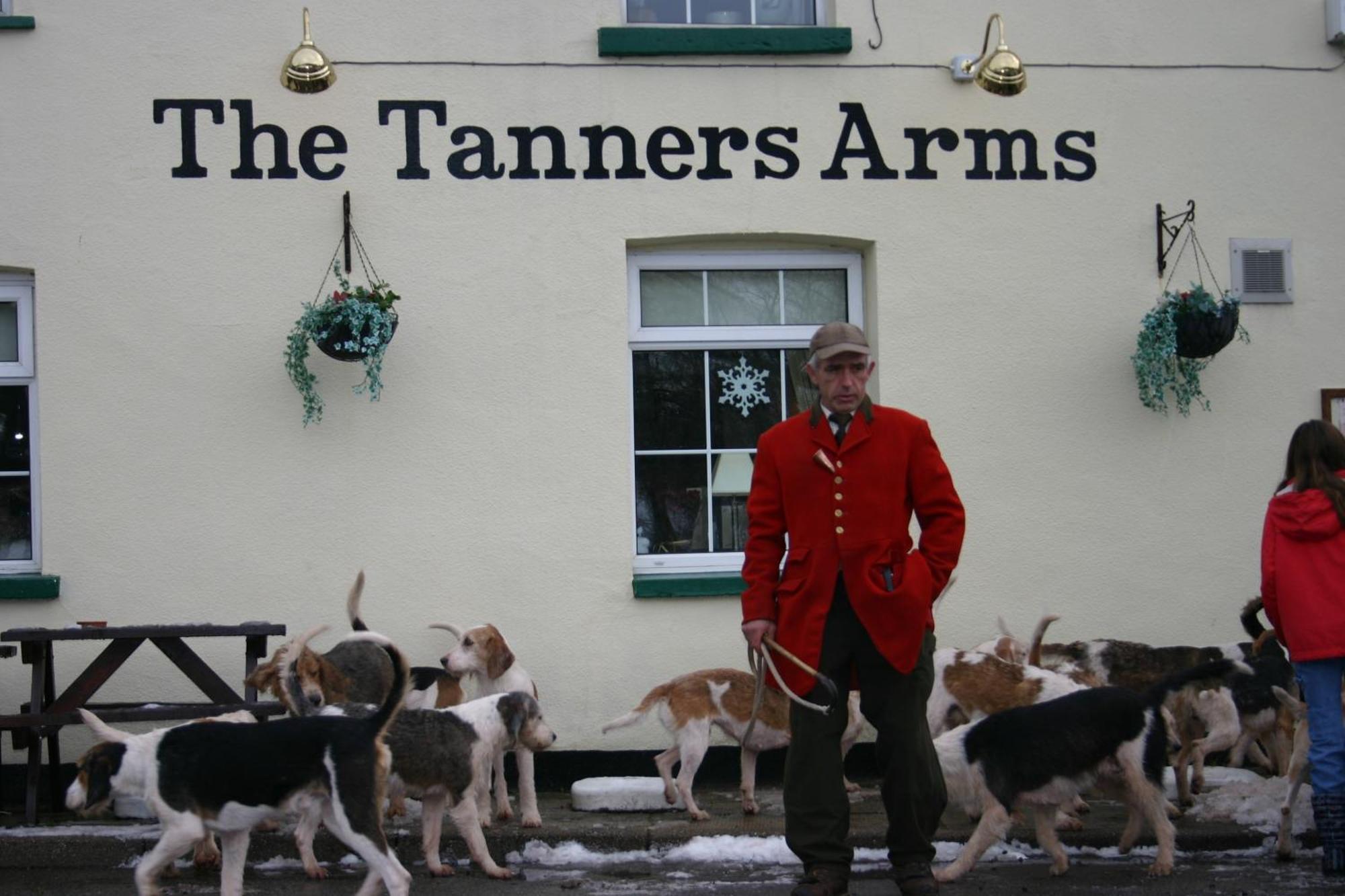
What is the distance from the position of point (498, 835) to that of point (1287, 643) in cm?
357

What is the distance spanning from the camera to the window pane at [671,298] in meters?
8.62

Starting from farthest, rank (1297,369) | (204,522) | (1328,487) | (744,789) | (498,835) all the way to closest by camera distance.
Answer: (1297,369)
(204,522)
(744,789)
(498,835)
(1328,487)

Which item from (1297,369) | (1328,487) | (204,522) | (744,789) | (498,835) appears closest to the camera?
(1328,487)

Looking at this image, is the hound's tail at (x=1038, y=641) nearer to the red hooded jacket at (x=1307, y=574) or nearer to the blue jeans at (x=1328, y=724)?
the red hooded jacket at (x=1307, y=574)

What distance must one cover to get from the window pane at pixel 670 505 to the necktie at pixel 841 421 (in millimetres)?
2956

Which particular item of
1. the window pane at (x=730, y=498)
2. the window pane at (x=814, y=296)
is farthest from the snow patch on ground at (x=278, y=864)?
the window pane at (x=814, y=296)

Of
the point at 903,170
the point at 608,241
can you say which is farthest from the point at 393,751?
the point at 903,170

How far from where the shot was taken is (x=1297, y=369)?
28.2 ft

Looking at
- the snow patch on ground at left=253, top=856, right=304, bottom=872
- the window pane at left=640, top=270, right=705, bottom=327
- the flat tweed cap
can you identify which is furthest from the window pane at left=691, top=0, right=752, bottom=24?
the snow patch on ground at left=253, top=856, right=304, bottom=872

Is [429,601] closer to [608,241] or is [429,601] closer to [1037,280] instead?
[608,241]

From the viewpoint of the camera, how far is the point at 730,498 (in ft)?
28.5

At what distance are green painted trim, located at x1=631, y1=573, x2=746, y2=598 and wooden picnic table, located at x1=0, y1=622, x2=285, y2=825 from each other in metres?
1.91

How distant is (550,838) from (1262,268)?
507 cm

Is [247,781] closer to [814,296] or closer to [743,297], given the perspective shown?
[743,297]
